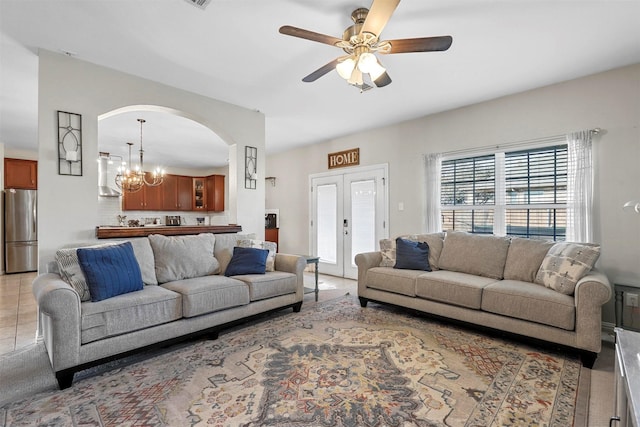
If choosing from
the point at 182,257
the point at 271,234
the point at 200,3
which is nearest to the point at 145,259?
Answer: the point at 182,257

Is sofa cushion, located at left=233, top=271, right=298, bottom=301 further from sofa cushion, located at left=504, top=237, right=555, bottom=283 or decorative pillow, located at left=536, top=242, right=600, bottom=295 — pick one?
decorative pillow, located at left=536, top=242, right=600, bottom=295

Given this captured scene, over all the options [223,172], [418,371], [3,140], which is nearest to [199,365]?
[418,371]

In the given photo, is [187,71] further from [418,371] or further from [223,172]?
[223,172]

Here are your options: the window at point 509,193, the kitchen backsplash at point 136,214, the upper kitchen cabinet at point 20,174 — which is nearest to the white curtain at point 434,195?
the window at point 509,193

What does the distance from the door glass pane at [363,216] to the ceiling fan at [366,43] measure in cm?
297

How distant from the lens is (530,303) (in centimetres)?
260

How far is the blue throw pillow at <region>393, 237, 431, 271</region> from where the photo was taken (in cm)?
362

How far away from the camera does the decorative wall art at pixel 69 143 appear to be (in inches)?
110

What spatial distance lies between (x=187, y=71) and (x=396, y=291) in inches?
127

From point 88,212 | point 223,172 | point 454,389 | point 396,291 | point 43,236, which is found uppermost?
point 223,172

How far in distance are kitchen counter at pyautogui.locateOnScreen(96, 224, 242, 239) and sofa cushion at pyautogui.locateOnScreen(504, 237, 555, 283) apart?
318 cm

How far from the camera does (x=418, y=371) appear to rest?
2.26 meters

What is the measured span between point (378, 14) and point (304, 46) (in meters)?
→ 1.00

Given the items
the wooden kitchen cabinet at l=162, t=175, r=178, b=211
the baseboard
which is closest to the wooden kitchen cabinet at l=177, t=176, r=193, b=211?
the wooden kitchen cabinet at l=162, t=175, r=178, b=211
